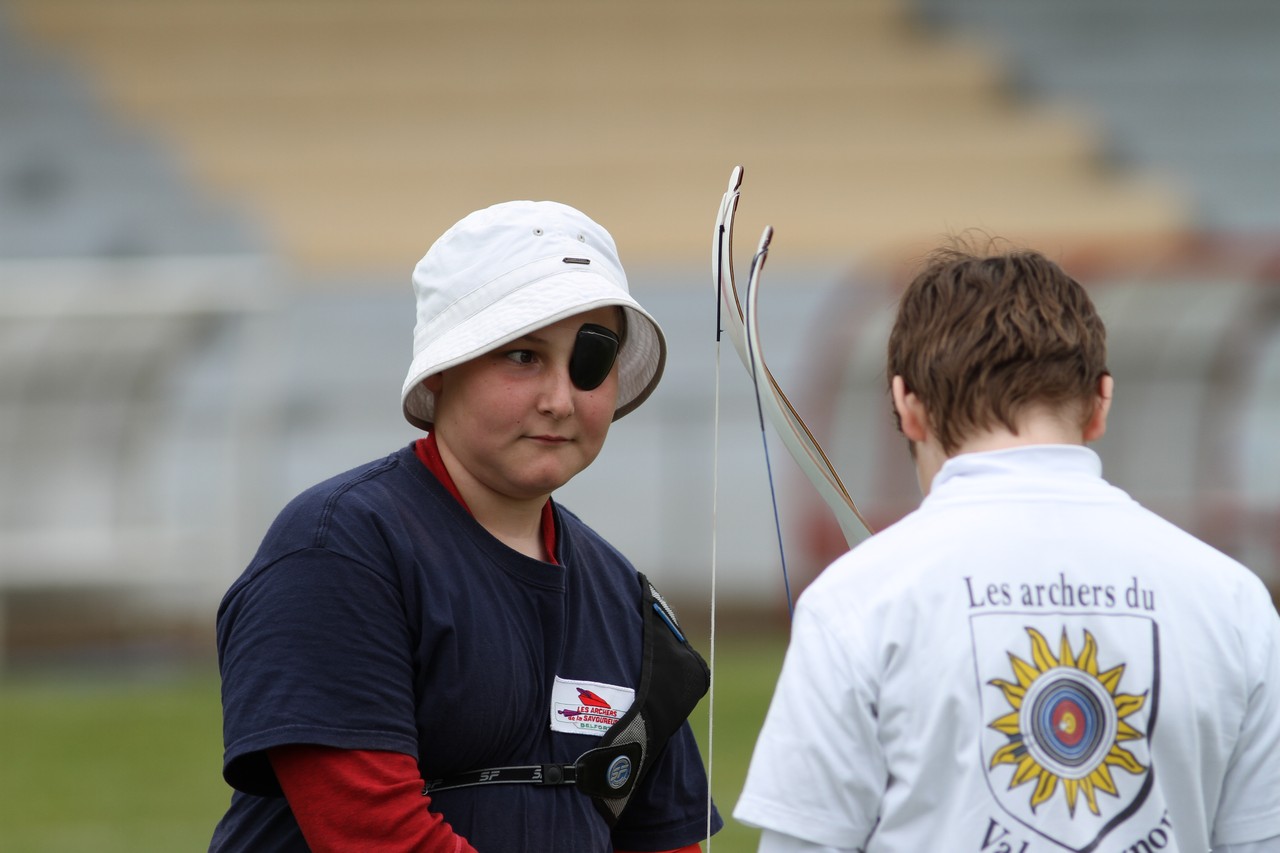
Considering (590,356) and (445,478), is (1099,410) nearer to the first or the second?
(590,356)

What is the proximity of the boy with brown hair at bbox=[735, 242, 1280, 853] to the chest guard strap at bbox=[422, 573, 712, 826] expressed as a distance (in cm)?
34

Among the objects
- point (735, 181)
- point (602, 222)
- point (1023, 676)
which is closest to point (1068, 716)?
point (1023, 676)

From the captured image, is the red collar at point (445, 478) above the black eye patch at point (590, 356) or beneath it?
beneath

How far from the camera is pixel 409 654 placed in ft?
6.45

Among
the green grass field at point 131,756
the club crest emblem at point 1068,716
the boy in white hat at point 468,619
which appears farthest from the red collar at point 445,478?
the green grass field at point 131,756

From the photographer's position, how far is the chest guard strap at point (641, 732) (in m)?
2.05

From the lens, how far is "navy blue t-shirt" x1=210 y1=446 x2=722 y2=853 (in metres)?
1.91

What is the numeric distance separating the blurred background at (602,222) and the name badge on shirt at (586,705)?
20.3 feet

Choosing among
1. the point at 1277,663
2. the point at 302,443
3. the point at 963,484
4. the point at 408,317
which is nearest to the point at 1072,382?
the point at 963,484

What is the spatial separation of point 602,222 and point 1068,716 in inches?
471

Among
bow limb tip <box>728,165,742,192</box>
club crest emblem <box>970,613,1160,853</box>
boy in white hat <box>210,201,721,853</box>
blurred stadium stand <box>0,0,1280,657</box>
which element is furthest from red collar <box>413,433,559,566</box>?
blurred stadium stand <box>0,0,1280,657</box>

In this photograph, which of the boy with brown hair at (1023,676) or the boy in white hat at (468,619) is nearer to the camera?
the boy with brown hair at (1023,676)

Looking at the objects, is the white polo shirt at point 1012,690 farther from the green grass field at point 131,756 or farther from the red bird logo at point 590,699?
the green grass field at point 131,756

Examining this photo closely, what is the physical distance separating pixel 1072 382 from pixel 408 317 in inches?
459
